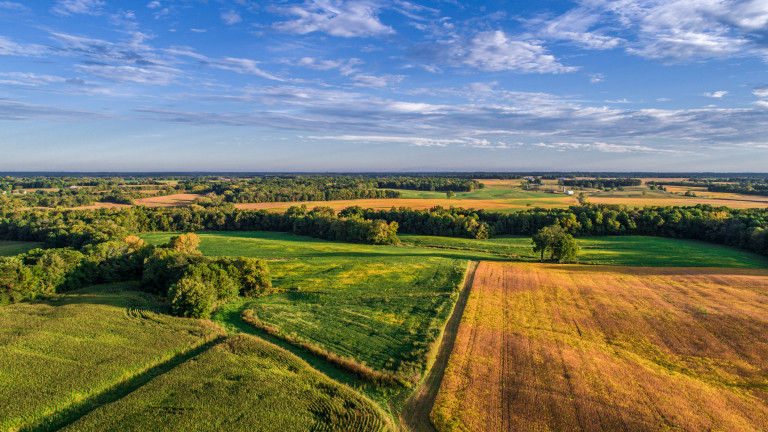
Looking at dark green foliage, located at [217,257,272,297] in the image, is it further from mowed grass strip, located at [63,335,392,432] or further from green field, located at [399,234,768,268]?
green field, located at [399,234,768,268]

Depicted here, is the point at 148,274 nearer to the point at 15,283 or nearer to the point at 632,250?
the point at 15,283

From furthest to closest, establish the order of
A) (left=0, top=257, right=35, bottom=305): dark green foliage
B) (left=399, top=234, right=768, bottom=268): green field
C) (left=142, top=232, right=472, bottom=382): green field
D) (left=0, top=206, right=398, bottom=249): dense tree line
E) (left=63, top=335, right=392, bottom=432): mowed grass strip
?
1. (left=0, top=206, right=398, bottom=249): dense tree line
2. (left=399, top=234, right=768, bottom=268): green field
3. (left=0, top=257, right=35, bottom=305): dark green foliage
4. (left=142, top=232, right=472, bottom=382): green field
5. (left=63, top=335, right=392, bottom=432): mowed grass strip

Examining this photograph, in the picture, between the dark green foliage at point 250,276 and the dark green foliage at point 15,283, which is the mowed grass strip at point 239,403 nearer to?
the dark green foliage at point 250,276

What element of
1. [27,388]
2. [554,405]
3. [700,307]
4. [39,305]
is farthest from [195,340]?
[700,307]

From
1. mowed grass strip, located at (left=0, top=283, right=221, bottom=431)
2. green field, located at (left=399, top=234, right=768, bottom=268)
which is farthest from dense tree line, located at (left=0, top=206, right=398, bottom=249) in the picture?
mowed grass strip, located at (left=0, top=283, right=221, bottom=431)

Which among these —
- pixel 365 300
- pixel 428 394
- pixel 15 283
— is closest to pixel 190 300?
pixel 365 300
